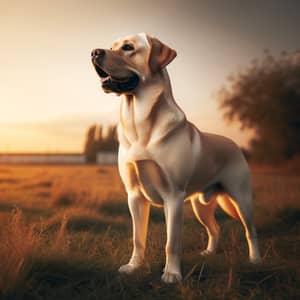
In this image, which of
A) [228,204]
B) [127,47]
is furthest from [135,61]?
[228,204]

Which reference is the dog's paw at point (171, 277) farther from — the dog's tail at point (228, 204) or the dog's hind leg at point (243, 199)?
the dog's tail at point (228, 204)

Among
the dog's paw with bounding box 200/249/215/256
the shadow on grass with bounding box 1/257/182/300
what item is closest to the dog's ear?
the shadow on grass with bounding box 1/257/182/300

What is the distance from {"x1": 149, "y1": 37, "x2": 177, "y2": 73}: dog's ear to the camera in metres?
3.02

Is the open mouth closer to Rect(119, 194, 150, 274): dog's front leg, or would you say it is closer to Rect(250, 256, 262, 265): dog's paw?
Rect(119, 194, 150, 274): dog's front leg

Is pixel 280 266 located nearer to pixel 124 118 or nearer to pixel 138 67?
pixel 124 118

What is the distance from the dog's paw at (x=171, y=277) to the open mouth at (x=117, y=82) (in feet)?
4.63

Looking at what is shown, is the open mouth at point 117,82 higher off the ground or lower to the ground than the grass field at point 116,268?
A: higher

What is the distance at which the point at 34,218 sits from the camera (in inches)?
210

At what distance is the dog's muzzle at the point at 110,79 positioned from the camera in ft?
9.53

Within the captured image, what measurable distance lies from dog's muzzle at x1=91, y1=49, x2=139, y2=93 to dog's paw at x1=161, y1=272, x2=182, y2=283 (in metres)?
1.41

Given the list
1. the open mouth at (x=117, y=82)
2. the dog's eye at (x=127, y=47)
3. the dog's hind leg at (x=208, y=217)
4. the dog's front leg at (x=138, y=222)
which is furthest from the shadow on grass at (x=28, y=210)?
the dog's eye at (x=127, y=47)

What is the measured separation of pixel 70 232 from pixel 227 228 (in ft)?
6.43

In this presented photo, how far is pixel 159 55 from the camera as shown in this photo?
3.03 meters

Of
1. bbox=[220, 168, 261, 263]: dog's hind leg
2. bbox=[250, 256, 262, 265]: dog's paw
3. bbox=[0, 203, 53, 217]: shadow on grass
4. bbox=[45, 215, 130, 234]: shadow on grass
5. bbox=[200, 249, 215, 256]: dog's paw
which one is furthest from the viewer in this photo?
bbox=[0, 203, 53, 217]: shadow on grass
